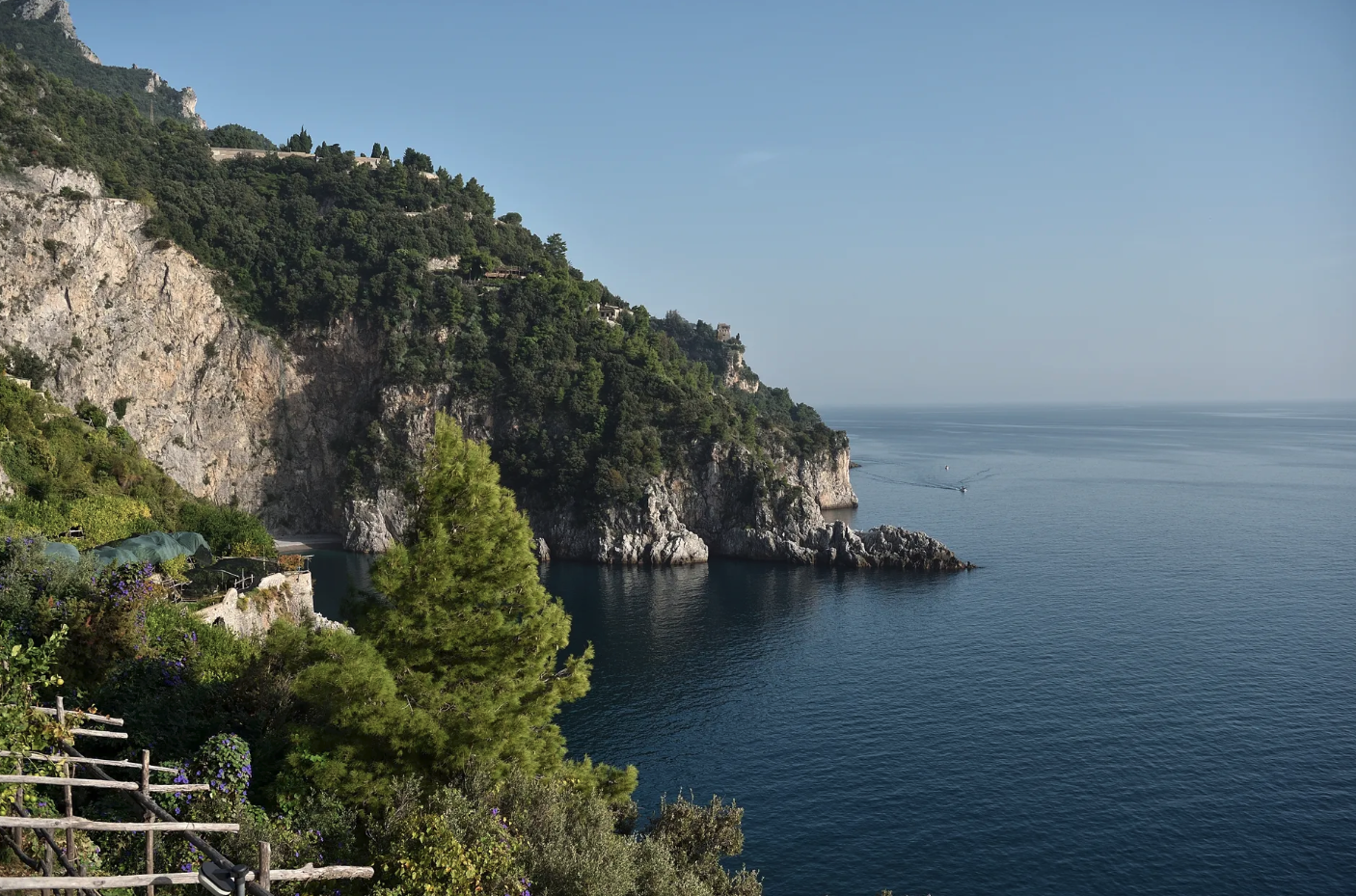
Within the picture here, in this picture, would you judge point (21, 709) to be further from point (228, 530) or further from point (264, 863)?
point (228, 530)

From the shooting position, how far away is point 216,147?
3799 inches

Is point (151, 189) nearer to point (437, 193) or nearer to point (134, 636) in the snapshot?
point (437, 193)

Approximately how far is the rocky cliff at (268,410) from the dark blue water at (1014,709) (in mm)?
4635

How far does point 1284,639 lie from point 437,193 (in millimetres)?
87919

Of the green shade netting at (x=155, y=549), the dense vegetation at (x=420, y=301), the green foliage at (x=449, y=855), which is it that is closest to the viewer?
the green foliage at (x=449, y=855)

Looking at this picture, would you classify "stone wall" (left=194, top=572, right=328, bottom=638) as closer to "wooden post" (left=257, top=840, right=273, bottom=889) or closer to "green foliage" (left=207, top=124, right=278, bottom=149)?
"wooden post" (left=257, top=840, right=273, bottom=889)

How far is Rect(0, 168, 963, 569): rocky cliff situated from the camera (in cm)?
6500

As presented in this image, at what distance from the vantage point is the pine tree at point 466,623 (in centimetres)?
1714

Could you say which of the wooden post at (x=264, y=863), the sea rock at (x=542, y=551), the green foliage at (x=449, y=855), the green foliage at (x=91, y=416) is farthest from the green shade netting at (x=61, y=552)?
the sea rock at (x=542, y=551)

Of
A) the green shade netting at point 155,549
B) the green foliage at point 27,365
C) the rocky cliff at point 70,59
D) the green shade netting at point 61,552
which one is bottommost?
the green shade netting at point 155,549

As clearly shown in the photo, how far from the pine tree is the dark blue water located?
1385cm

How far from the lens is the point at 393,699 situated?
637 inches

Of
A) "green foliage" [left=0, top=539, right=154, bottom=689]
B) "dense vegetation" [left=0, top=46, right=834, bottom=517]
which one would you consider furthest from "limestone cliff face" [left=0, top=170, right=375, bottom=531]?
"green foliage" [left=0, top=539, right=154, bottom=689]

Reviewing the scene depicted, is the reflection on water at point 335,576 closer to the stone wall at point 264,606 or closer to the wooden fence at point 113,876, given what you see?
the stone wall at point 264,606
